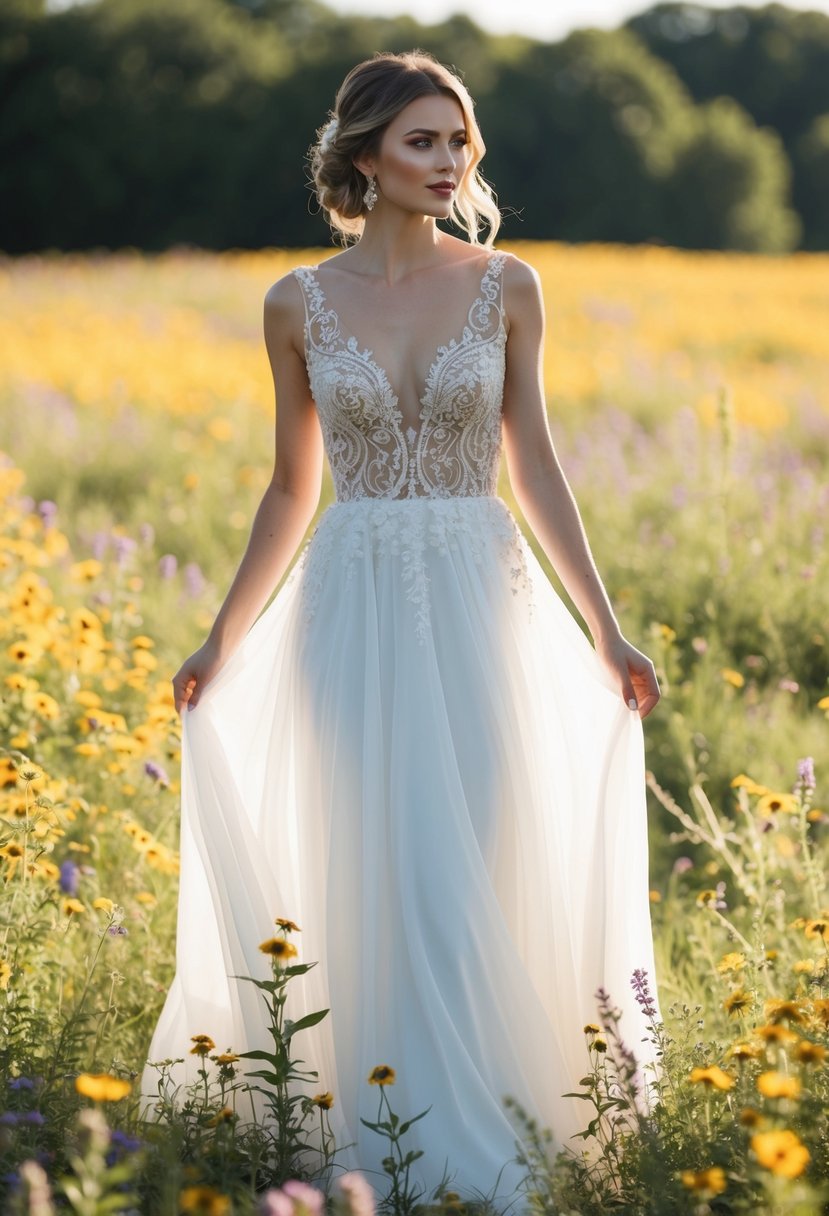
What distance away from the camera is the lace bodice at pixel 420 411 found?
9.39 ft

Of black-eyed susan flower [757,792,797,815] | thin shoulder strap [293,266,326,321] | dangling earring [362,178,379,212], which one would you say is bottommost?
black-eyed susan flower [757,792,797,815]

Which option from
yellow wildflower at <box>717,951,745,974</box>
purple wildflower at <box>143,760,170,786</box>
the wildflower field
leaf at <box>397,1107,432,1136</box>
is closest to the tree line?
the wildflower field

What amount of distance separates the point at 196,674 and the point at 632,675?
36.8 inches

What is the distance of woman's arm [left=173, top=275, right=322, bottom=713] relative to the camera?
119 inches

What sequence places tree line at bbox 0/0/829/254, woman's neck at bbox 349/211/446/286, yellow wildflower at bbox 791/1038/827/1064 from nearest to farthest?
yellow wildflower at bbox 791/1038/827/1064 < woman's neck at bbox 349/211/446/286 < tree line at bbox 0/0/829/254

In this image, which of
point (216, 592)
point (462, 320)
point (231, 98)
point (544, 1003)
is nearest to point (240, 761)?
point (544, 1003)

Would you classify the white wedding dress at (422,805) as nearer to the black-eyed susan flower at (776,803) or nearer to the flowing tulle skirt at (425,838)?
the flowing tulle skirt at (425,838)

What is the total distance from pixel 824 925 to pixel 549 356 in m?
9.95

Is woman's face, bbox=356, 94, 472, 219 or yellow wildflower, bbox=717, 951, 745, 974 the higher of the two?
woman's face, bbox=356, 94, 472, 219

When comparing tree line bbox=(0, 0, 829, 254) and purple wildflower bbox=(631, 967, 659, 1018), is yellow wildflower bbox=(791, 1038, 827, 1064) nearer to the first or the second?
purple wildflower bbox=(631, 967, 659, 1018)

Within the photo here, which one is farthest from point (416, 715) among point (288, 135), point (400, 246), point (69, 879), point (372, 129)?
point (288, 135)

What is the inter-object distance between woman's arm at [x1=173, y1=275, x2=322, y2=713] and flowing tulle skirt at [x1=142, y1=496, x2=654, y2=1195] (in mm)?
48

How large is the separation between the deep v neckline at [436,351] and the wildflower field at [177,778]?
1040mm

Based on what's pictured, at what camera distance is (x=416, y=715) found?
273cm
